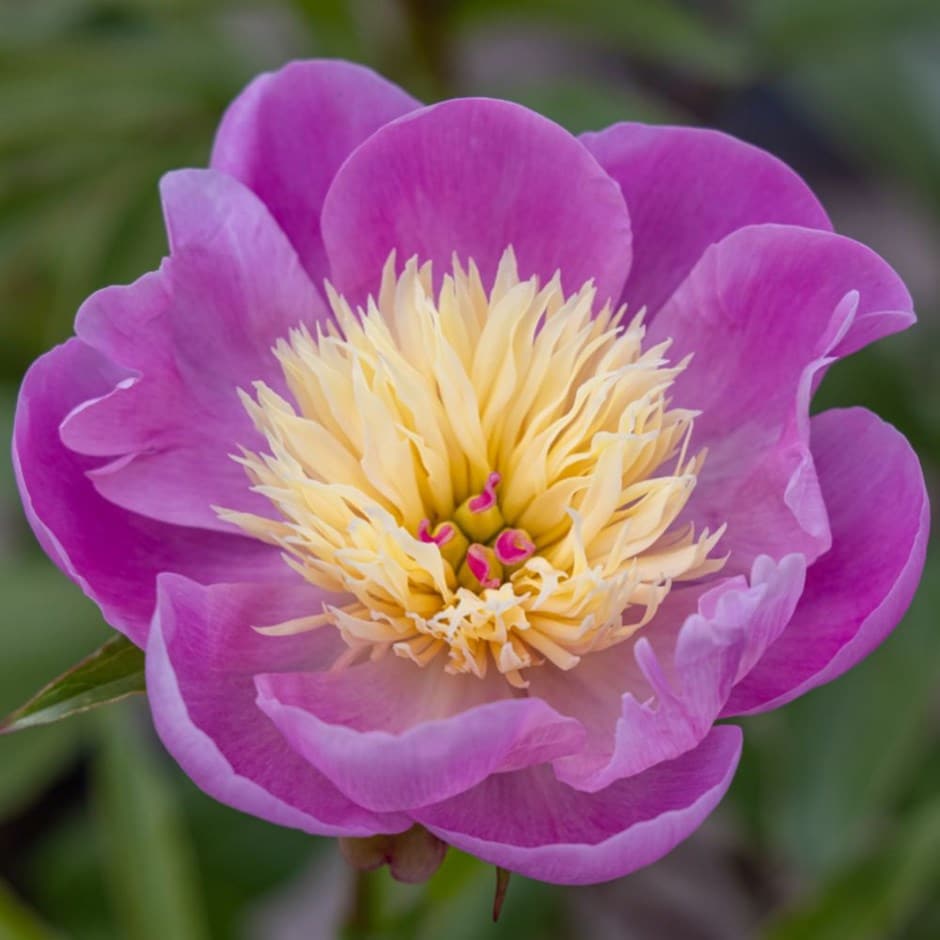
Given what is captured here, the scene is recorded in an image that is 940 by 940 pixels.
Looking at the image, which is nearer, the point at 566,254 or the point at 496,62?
the point at 566,254

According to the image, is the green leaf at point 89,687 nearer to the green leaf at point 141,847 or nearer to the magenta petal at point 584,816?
the magenta petal at point 584,816

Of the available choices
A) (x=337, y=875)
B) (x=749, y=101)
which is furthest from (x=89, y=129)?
(x=749, y=101)

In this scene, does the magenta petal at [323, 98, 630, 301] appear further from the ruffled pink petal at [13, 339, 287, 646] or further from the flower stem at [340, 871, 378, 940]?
the flower stem at [340, 871, 378, 940]

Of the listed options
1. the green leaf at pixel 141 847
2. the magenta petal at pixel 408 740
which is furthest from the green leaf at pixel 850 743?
the magenta petal at pixel 408 740

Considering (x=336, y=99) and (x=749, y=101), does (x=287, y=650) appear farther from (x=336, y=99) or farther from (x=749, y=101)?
(x=749, y=101)

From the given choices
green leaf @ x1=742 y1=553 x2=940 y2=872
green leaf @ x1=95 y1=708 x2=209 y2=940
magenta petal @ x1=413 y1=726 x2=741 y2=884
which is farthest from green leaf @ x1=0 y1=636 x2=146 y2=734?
green leaf @ x1=742 y1=553 x2=940 y2=872

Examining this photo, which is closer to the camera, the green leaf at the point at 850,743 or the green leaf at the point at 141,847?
the green leaf at the point at 141,847
